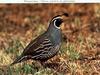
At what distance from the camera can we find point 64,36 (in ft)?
10.7

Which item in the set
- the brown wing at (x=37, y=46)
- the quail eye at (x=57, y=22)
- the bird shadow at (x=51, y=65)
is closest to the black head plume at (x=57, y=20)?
the quail eye at (x=57, y=22)

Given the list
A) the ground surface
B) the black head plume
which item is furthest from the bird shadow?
the black head plume

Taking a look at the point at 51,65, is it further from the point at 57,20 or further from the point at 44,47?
the point at 57,20

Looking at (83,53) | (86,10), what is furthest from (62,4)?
(83,53)

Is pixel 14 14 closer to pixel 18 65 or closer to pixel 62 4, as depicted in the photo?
pixel 62 4

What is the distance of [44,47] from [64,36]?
34 cm

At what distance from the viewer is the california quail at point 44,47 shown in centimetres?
293

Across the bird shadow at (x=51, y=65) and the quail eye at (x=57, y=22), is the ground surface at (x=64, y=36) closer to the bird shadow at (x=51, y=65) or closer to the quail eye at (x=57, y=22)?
the bird shadow at (x=51, y=65)

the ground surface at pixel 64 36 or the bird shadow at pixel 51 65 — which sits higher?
the ground surface at pixel 64 36

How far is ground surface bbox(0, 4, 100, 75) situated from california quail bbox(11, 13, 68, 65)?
4cm

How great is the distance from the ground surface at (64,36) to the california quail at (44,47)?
1.6 inches

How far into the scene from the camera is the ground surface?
2932 mm

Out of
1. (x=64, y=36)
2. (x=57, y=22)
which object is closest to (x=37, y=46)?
(x=57, y=22)

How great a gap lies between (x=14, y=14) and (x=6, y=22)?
0.33 feet
